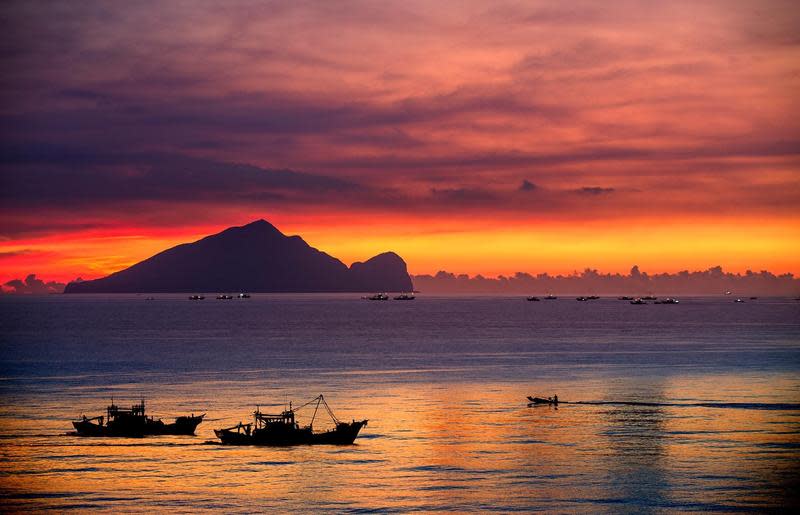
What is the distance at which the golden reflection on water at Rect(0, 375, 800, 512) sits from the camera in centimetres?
6369

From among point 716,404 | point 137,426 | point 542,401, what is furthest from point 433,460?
point 716,404

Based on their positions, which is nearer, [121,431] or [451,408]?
[121,431]

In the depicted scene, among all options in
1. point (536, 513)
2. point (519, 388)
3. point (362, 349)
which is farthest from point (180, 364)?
point (536, 513)

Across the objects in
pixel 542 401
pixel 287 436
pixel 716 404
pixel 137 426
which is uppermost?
pixel 137 426

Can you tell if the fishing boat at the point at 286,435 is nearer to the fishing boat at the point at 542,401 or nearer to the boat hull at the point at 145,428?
the boat hull at the point at 145,428

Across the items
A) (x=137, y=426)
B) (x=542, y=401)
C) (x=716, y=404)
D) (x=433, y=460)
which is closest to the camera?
(x=433, y=460)

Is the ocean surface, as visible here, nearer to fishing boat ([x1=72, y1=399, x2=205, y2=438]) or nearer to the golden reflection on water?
the golden reflection on water

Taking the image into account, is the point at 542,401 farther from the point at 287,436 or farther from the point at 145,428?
the point at 145,428

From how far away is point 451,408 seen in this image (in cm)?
10131

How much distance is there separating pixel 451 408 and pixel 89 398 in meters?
43.7

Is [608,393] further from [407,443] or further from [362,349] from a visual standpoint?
[362,349]

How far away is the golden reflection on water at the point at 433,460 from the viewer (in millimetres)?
63691

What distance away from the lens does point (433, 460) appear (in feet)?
245

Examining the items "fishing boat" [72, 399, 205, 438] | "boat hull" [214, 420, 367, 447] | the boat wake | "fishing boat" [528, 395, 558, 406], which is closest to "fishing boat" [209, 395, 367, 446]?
"boat hull" [214, 420, 367, 447]
